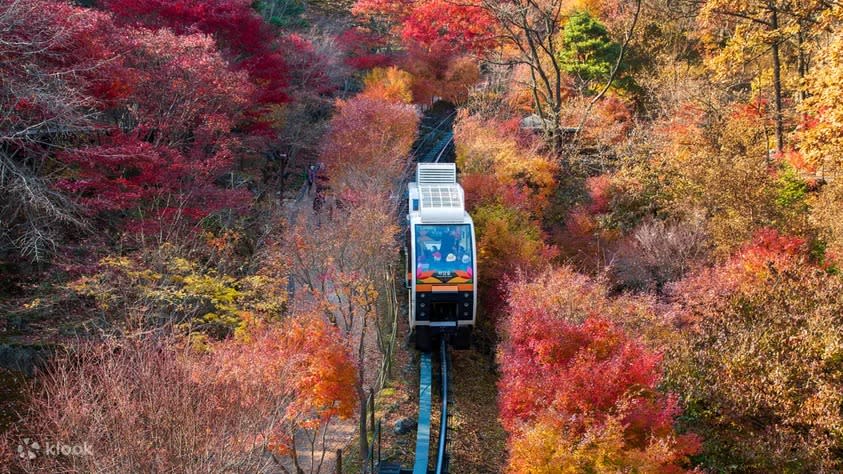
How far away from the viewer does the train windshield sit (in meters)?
16.7

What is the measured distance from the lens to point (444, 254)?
1683cm

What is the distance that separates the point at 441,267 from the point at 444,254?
34 centimetres

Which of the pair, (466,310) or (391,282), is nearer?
(466,310)

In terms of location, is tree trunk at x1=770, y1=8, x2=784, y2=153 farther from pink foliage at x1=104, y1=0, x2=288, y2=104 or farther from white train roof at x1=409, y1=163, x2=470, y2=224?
pink foliage at x1=104, y1=0, x2=288, y2=104

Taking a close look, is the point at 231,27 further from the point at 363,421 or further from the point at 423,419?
the point at 363,421

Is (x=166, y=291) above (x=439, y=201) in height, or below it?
below

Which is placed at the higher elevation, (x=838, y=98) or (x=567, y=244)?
(x=838, y=98)

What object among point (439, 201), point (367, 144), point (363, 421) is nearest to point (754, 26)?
point (439, 201)

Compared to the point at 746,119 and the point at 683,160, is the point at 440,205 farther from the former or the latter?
the point at 746,119

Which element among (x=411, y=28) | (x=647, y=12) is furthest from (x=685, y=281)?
(x=411, y=28)

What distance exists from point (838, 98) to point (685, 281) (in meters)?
5.28

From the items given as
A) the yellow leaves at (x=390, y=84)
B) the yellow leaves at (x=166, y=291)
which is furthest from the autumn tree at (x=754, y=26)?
the yellow leaves at (x=390, y=84)

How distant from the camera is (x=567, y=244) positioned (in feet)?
73.2

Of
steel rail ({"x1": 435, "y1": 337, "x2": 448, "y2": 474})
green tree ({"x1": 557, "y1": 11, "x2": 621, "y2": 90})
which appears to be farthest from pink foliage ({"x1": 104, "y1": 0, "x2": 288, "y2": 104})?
green tree ({"x1": 557, "y1": 11, "x2": 621, "y2": 90})
